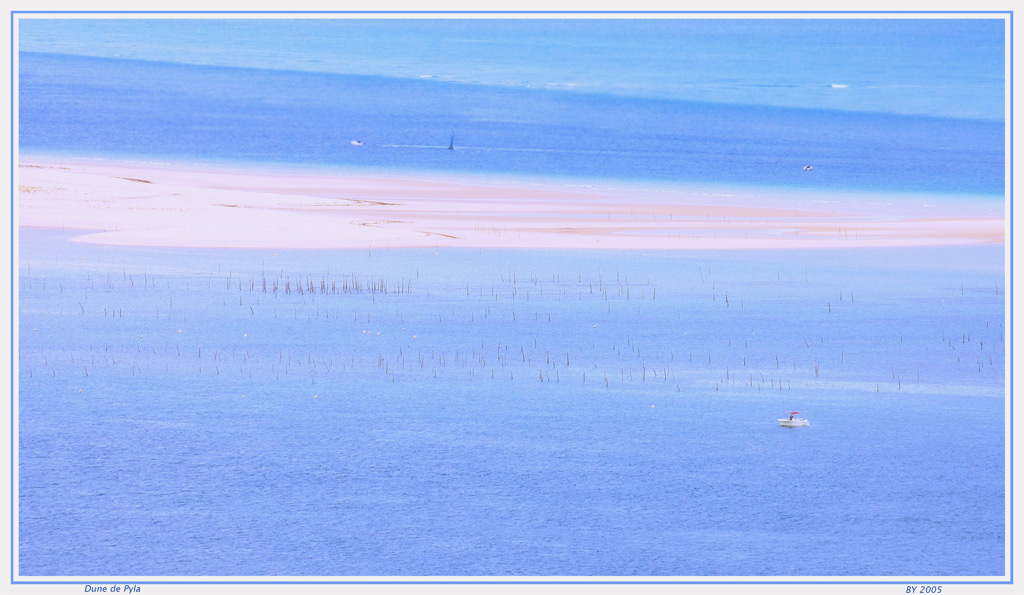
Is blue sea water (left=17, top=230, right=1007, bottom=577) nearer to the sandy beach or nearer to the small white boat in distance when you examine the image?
the small white boat in distance

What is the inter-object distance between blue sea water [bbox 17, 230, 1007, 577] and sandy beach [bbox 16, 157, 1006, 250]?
359cm

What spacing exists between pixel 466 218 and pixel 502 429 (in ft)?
40.3

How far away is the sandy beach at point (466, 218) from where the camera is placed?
52.3ft

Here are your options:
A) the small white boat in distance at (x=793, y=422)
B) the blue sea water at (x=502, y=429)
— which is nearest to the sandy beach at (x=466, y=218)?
the blue sea water at (x=502, y=429)

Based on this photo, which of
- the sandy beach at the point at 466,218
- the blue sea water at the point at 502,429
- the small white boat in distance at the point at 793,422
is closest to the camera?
the blue sea water at the point at 502,429

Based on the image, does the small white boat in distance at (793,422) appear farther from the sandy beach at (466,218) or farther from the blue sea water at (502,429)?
the sandy beach at (466,218)

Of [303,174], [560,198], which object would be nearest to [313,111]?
[303,174]

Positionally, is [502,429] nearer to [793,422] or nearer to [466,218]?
[793,422]

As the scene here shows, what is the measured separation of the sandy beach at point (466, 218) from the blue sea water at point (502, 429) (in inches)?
141

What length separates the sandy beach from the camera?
1594 centimetres

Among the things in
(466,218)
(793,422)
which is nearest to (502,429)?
(793,422)

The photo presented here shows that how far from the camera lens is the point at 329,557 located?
573cm

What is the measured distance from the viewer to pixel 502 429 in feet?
24.5

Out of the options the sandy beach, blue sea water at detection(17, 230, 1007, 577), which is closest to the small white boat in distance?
blue sea water at detection(17, 230, 1007, 577)
